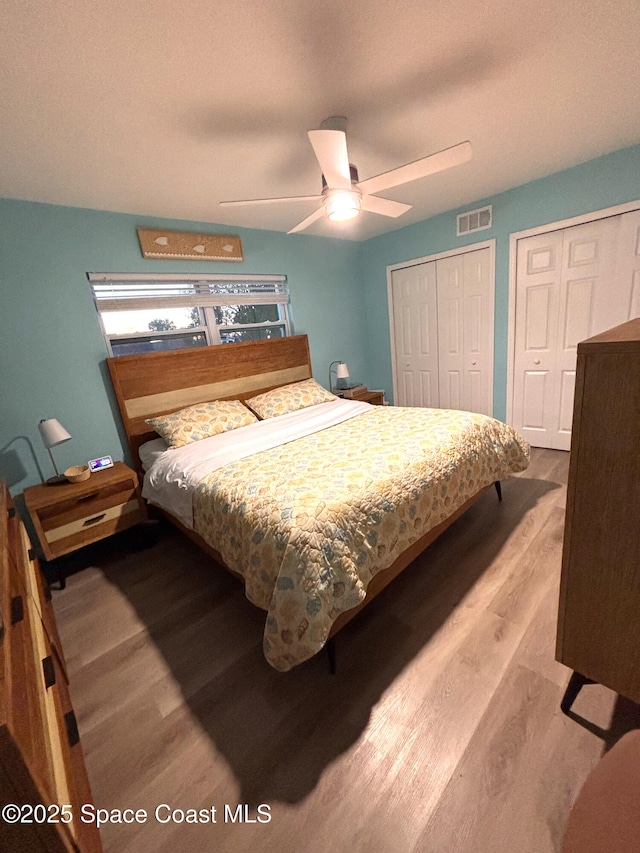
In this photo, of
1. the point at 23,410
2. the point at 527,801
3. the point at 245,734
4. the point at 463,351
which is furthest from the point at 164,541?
the point at 463,351

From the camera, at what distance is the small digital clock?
2326 millimetres

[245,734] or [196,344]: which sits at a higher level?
[196,344]

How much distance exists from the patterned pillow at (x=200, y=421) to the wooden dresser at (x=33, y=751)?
136 cm

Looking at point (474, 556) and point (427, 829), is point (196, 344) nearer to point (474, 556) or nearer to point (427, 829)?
point (474, 556)

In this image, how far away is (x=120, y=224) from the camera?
245cm

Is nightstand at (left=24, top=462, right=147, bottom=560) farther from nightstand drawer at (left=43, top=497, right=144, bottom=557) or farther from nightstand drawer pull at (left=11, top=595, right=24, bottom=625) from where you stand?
nightstand drawer pull at (left=11, top=595, right=24, bottom=625)

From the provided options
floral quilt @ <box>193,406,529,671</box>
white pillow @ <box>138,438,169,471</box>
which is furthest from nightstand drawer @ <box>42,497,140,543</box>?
floral quilt @ <box>193,406,529,671</box>

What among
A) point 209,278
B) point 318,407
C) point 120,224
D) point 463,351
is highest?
point 120,224

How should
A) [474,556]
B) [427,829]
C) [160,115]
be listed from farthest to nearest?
[474,556] < [160,115] < [427,829]

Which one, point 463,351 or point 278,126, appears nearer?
point 278,126

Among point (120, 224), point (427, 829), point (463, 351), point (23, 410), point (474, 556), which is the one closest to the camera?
point (427, 829)

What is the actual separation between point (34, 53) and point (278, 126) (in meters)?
0.96

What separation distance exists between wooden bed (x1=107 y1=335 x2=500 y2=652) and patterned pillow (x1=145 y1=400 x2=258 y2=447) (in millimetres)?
138

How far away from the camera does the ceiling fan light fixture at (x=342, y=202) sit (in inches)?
70.4
